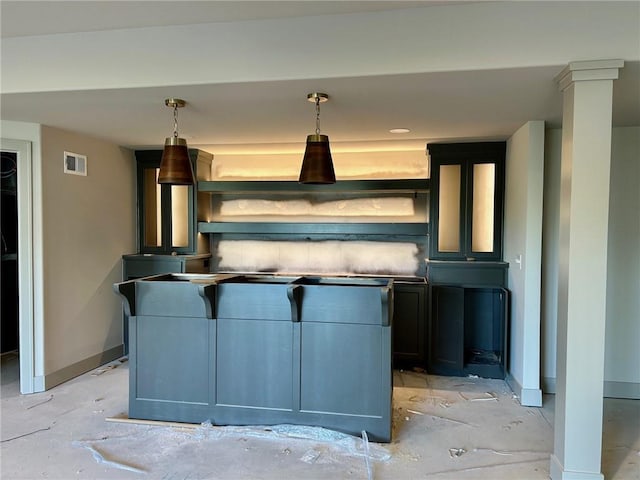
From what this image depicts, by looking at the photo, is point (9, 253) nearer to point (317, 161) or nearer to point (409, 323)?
point (317, 161)

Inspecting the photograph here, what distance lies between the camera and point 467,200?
14.9ft

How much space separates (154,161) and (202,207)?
→ 755 mm

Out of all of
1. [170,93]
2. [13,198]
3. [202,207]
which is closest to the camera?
[170,93]

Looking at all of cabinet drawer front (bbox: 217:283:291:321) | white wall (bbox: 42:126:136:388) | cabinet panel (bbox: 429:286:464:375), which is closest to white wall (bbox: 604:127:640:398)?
cabinet panel (bbox: 429:286:464:375)

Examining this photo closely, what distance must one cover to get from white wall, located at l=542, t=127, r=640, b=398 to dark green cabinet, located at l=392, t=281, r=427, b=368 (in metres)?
1.26

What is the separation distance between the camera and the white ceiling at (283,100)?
251 cm

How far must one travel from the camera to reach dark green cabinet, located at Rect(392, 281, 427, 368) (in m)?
4.54

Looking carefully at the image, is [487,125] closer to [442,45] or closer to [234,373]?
[442,45]

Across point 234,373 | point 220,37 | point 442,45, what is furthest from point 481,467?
point 220,37

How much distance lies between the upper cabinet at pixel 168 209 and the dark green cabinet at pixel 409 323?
2.38 metres

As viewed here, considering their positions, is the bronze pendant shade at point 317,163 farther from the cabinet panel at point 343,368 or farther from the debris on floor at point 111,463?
the debris on floor at point 111,463

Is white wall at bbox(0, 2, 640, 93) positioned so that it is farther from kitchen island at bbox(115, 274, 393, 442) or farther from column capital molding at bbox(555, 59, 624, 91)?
kitchen island at bbox(115, 274, 393, 442)

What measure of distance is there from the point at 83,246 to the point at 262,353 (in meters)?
2.40

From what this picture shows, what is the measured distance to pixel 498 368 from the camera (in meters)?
4.34
